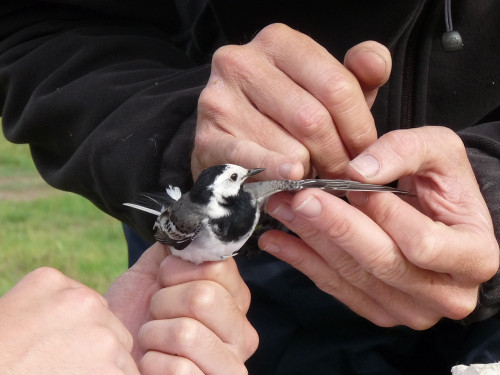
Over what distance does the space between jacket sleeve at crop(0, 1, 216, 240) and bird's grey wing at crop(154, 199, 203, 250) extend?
0.21 meters

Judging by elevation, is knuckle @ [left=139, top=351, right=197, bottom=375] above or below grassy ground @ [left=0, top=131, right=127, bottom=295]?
above

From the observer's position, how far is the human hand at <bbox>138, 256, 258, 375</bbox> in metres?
1.88

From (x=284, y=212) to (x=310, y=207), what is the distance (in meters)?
0.15

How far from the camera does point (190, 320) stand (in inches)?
75.0

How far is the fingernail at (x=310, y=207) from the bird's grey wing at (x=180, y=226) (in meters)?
0.37

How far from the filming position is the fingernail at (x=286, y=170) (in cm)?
179

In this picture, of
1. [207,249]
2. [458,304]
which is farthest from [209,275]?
[458,304]

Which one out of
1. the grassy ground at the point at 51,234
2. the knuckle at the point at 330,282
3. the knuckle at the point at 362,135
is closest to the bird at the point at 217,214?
the knuckle at the point at 362,135

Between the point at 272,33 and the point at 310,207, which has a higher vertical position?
the point at 272,33

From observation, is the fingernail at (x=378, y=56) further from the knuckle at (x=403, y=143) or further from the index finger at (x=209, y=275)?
the index finger at (x=209, y=275)

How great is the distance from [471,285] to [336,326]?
49 centimetres

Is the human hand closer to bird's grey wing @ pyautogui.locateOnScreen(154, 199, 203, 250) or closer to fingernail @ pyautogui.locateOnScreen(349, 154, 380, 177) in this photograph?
bird's grey wing @ pyautogui.locateOnScreen(154, 199, 203, 250)

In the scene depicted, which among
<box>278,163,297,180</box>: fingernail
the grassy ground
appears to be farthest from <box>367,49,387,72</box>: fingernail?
the grassy ground

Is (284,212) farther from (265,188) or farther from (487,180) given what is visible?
(487,180)
